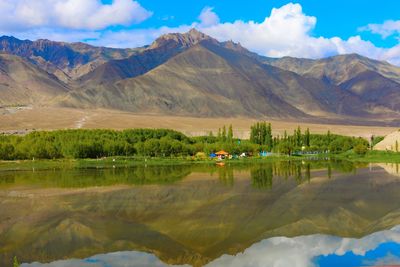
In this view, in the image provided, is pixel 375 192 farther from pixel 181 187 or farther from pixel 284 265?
pixel 284 265

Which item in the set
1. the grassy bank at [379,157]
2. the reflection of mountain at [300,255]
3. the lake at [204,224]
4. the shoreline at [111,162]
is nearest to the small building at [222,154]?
the shoreline at [111,162]

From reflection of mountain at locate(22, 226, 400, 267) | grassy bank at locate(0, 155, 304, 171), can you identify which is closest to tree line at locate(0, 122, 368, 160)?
grassy bank at locate(0, 155, 304, 171)

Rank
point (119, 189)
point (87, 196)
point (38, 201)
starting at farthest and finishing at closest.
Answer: point (119, 189), point (87, 196), point (38, 201)

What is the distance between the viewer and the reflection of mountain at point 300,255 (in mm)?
21031

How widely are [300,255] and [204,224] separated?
24.7 ft

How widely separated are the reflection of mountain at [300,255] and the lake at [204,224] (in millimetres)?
38

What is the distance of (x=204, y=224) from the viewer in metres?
28.7

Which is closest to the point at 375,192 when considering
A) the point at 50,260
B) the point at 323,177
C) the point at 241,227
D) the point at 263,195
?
the point at 263,195

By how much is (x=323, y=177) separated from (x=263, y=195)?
17942mm

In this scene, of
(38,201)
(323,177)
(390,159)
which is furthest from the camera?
(390,159)

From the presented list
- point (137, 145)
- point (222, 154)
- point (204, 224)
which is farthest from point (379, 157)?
point (204, 224)

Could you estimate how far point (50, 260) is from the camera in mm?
22234

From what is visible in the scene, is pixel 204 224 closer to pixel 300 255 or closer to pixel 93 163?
pixel 300 255

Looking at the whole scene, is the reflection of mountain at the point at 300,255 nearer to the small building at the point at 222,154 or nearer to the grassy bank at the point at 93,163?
the grassy bank at the point at 93,163
